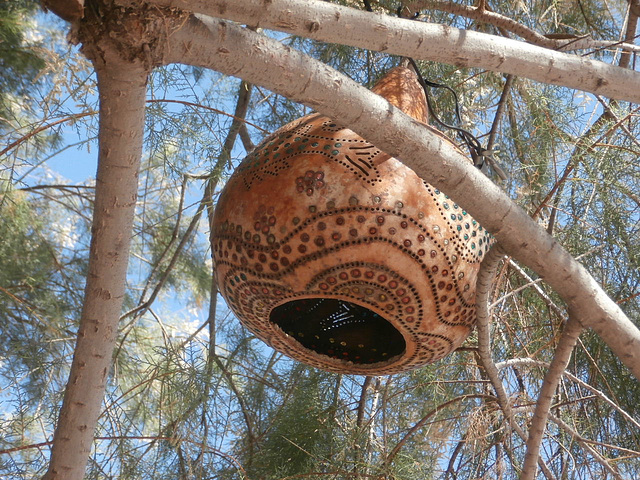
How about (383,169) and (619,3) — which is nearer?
(383,169)

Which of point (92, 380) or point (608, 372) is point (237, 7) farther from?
point (608, 372)

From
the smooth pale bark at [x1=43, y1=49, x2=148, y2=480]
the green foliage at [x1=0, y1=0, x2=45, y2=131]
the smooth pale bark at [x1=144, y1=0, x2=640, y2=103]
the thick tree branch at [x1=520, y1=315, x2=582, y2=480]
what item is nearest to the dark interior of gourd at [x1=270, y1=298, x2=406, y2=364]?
the thick tree branch at [x1=520, y1=315, x2=582, y2=480]

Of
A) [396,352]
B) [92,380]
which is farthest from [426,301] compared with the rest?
[92,380]

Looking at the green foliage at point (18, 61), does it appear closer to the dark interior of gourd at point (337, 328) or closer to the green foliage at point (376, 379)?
the green foliage at point (376, 379)

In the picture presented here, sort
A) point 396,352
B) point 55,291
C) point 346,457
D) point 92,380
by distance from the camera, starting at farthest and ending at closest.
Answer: point 55,291, point 346,457, point 396,352, point 92,380

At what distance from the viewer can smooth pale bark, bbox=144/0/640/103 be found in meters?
1.12

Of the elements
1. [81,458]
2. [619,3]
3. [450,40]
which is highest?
[619,3]

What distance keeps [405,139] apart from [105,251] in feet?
1.55

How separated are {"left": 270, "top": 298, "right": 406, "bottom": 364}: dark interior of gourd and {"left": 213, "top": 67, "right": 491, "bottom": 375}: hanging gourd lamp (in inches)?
5.5

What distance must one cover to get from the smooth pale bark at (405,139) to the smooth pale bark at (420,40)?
0.14 ft

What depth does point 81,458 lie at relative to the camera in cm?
134

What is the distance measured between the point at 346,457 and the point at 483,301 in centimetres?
92

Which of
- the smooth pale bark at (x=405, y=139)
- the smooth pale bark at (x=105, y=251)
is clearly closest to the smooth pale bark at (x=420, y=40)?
the smooth pale bark at (x=405, y=139)

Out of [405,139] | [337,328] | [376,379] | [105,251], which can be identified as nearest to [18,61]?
[376,379]
